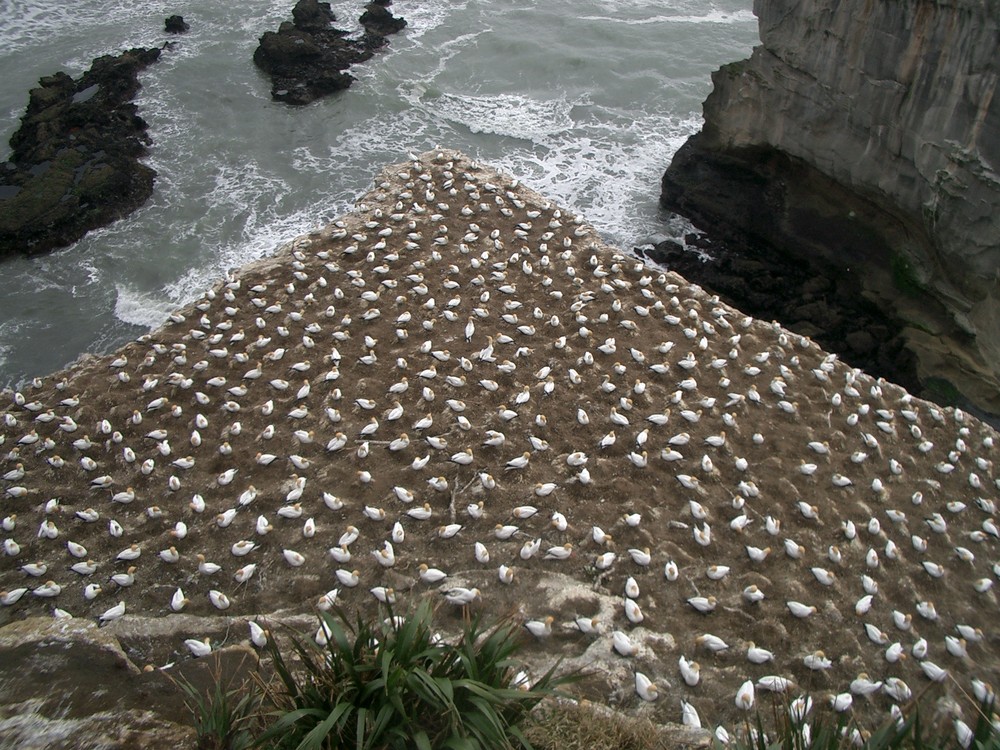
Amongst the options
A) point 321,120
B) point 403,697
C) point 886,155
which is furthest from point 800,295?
point 321,120

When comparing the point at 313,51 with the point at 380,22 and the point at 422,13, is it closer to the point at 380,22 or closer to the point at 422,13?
the point at 380,22

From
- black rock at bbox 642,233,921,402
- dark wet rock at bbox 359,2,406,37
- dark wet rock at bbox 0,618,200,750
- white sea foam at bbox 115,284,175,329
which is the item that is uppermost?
dark wet rock at bbox 359,2,406,37

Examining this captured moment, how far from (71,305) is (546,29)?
21175mm

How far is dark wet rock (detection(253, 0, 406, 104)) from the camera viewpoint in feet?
81.4

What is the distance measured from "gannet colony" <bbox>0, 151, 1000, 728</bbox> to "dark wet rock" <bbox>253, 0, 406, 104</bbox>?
14.5 m

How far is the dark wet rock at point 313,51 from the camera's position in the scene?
81.4 ft

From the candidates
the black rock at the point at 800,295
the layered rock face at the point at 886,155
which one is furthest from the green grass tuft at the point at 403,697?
the layered rock face at the point at 886,155

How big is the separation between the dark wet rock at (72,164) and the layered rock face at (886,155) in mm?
15547

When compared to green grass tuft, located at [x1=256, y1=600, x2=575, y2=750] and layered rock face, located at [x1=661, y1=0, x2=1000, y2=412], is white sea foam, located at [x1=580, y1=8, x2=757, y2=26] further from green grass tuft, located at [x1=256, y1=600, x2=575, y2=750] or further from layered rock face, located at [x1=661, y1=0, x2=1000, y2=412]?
green grass tuft, located at [x1=256, y1=600, x2=575, y2=750]

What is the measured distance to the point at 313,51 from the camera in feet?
84.7

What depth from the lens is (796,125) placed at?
1706 centimetres

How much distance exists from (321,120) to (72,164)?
720 cm

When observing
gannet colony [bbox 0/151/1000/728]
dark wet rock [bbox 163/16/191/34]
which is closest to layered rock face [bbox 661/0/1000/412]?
gannet colony [bbox 0/151/1000/728]

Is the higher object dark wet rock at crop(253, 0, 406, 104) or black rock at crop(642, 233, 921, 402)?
dark wet rock at crop(253, 0, 406, 104)
